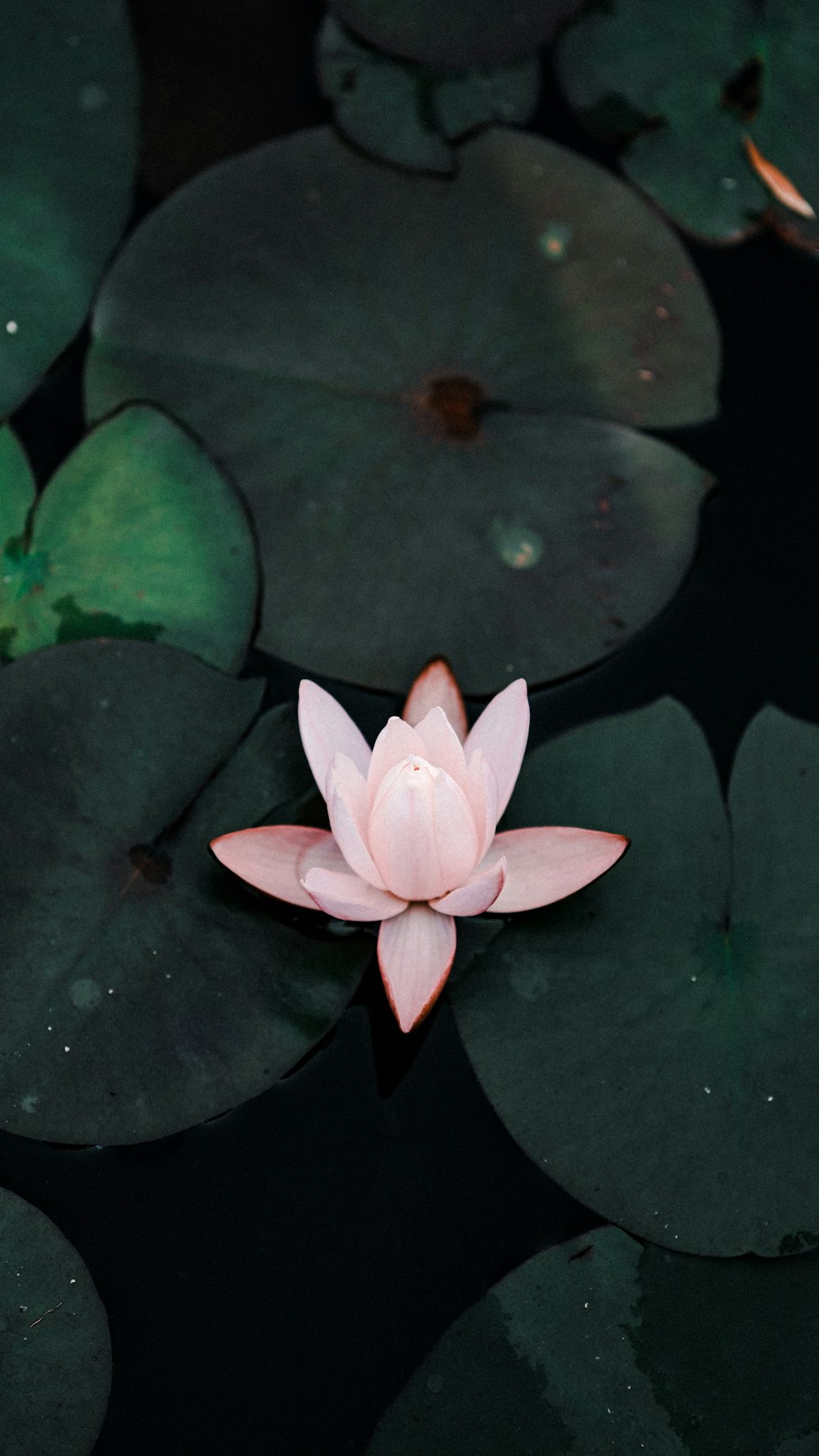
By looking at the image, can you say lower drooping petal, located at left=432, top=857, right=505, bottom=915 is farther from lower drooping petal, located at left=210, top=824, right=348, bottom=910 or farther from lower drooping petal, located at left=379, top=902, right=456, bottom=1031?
lower drooping petal, located at left=210, top=824, right=348, bottom=910

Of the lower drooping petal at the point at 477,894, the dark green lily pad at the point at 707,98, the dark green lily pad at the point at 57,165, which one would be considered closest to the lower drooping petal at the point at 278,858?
the lower drooping petal at the point at 477,894

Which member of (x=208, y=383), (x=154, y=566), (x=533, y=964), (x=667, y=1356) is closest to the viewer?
(x=667, y=1356)

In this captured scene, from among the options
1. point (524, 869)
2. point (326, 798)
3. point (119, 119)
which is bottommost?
point (524, 869)

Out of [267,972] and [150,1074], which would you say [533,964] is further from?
[150,1074]

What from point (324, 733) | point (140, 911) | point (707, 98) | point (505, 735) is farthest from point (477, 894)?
point (707, 98)

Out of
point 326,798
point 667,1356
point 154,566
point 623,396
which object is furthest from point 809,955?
point 154,566

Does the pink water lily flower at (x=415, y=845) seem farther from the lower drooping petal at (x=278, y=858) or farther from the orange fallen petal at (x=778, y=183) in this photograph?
the orange fallen petal at (x=778, y=183)
